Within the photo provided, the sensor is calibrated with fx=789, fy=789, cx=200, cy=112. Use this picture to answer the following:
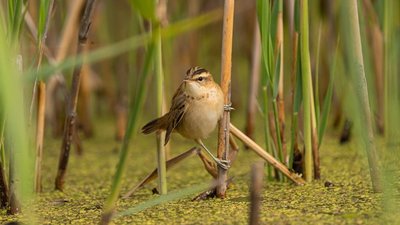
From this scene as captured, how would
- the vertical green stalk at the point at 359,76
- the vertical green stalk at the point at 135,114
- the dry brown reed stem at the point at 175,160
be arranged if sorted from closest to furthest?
the vertical green stalk at the point at 135,114
the vertical green stalk at the point at 359,76
the dry brown reed stem at the point at 175,160

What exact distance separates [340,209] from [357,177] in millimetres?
560

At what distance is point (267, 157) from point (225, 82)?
0.30 metres

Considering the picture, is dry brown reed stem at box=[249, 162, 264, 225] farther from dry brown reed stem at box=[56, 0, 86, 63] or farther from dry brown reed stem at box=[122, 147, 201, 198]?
dry brown reed stem at box=[56, 0, 86, 63]

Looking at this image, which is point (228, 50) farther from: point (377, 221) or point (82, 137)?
point (82, 137)

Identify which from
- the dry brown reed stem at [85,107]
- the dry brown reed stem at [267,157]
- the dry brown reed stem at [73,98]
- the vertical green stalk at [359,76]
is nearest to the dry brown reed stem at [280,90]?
the dry brown reed stem at [267,157]

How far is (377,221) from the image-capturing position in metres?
1.82

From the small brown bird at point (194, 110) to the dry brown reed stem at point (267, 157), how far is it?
90 mm

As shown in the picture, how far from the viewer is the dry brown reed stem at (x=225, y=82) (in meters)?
2.05

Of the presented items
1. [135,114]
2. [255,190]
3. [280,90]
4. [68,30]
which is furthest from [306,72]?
[68,30]

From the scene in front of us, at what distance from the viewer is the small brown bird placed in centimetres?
215

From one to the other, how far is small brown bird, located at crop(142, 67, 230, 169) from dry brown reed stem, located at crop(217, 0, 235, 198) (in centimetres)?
2

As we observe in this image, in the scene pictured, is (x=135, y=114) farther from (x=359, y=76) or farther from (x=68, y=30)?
(x=68, y=30)

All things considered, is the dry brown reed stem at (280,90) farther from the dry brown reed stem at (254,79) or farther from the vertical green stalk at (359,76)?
the dry brown reed stem at (254,79)

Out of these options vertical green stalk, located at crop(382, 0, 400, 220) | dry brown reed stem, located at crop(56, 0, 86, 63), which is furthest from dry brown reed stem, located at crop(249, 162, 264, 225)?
dry brown reed stem, located at crop(56, 0, 86, 63)
